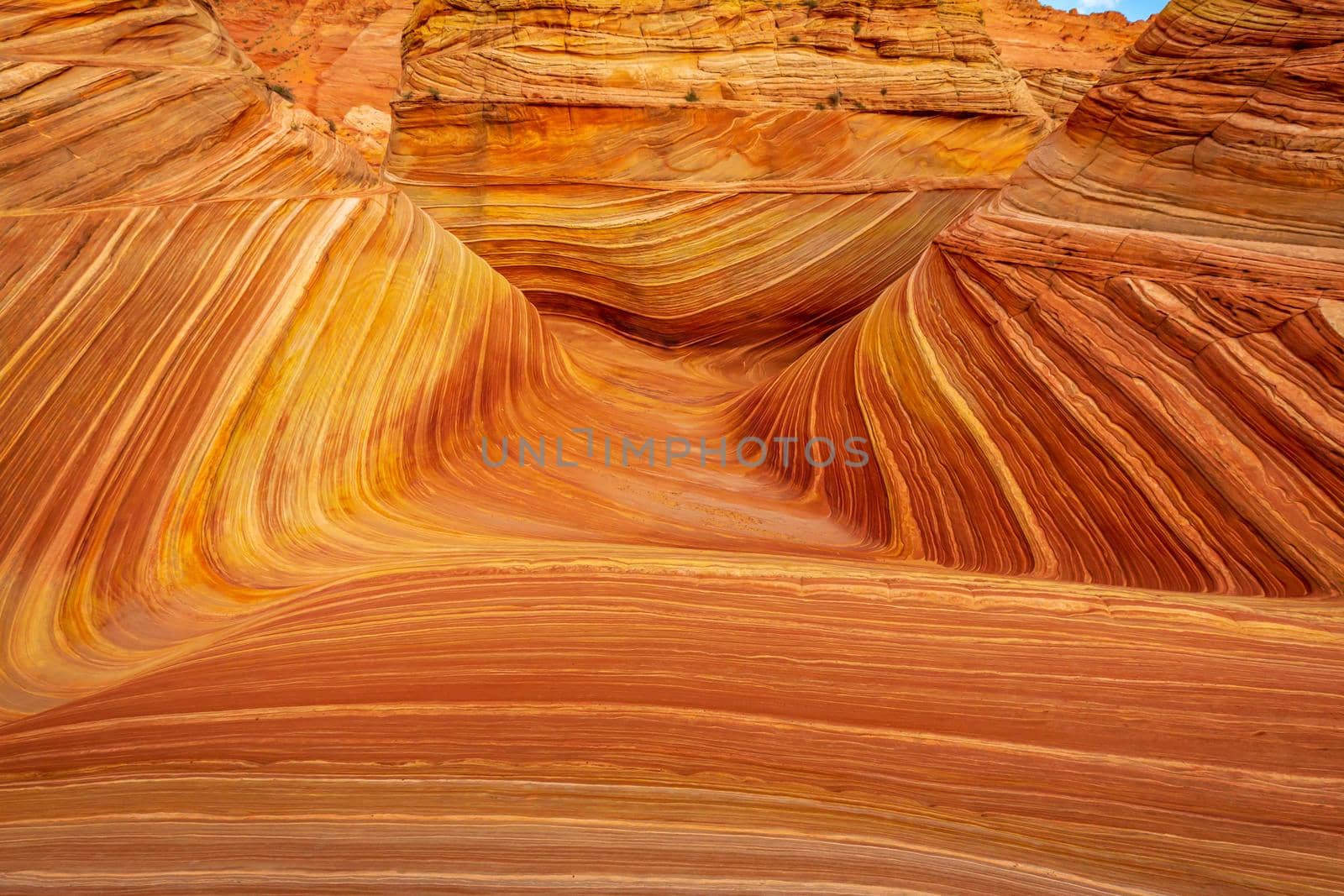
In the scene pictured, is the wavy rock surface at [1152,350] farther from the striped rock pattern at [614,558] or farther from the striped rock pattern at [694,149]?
the striped rock pattern at [694,149]

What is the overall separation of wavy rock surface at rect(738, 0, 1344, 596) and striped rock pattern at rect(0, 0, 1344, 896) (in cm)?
2

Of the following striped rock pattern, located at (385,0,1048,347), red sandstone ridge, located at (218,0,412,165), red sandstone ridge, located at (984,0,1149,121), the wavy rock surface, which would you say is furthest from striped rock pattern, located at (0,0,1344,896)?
red sandstone ridge, located at (984,0,1149,121)

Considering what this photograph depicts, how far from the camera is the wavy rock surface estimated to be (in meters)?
2.24

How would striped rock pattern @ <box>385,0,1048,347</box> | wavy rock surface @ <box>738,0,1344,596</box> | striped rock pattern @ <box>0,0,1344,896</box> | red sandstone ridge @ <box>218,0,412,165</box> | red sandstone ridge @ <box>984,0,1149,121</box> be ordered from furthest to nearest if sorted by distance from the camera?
red sandstone ridge @ <box>218,0,412,165</box> → red sandstone ridge @ <box>984,0,1149,121</box> → striped rock pattern @ <box>385,0,1048,347</box> → wavy rock surface @ <box>738,0,1344,596</box> → striped rock pattern @ <box>0,0,1344,896</box>

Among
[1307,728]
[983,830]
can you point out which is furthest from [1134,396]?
[983,830]

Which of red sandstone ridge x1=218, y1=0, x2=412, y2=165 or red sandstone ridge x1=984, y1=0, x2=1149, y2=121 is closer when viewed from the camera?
red sandstone ridge x1=984, y1=0, x2=1149, y2=121

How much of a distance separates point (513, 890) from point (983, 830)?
104 centimetres

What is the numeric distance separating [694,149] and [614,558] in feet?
18.4

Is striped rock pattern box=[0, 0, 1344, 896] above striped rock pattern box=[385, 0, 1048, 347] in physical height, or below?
below

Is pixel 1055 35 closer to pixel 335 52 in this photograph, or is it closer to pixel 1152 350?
pixel 1152 350

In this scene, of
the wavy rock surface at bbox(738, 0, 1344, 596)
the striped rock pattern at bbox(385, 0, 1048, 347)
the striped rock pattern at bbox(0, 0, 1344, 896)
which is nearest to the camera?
the striped rock pattern at bbox(0, 0, 1344, 896)

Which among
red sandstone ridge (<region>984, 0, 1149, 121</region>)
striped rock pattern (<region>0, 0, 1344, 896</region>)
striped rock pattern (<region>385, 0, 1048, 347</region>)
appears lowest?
striped rock pattern (<region>0, 0, 1344, 896</region>)

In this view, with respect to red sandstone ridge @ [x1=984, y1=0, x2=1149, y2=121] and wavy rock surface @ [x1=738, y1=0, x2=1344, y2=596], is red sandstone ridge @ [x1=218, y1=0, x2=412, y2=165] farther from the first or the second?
red sandstone ridge @ [x1=984, y1=0, x2=1149, y2=121]

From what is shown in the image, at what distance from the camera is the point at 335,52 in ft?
64.9
